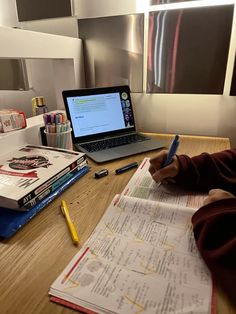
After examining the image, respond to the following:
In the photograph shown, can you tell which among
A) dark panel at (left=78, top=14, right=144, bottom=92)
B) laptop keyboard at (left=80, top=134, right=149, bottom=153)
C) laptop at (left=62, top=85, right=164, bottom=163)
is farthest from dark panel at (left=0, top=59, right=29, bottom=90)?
laptop keyboard at (left=80, top=134, right=149, bottom=153)

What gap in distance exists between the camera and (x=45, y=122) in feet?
2.93

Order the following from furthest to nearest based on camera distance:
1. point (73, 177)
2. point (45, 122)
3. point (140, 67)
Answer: point (140, 67) < point (45, 122) < point (73, 177)

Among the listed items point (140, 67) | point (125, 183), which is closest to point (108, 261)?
point (125, 183)

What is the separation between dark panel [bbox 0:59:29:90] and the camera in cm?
141

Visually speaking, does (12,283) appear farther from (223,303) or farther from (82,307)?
(223,303)

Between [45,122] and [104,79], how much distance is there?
52 centimetres

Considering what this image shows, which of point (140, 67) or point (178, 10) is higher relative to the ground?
point (178, 10)

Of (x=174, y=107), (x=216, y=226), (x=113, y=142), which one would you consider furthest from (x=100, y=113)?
(x=216, y=226)

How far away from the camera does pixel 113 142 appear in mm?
1064

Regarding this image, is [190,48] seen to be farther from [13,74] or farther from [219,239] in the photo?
[13,74]

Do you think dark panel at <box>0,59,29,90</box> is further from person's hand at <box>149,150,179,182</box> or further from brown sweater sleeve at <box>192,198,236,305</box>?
brown sweater sleeve at <box>192,198,236,305</box>

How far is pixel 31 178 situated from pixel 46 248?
0.74 ft

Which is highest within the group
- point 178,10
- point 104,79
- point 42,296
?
point 178,10

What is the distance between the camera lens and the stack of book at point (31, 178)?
570 mm
